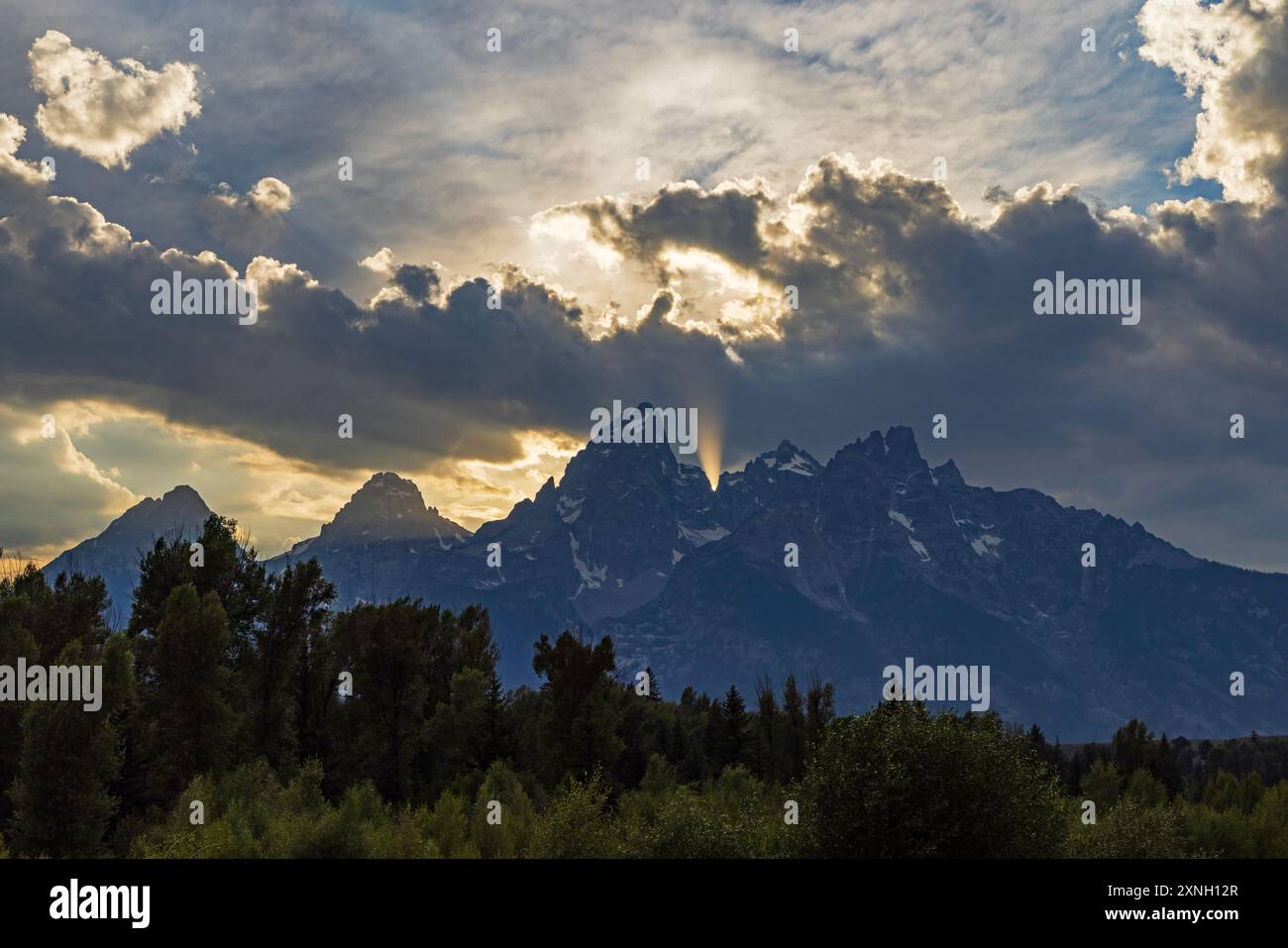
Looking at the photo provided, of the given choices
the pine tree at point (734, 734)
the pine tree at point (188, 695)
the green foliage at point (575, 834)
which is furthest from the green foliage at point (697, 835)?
the pine tree at point (734, 734)

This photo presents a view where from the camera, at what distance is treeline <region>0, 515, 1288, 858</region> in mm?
53875

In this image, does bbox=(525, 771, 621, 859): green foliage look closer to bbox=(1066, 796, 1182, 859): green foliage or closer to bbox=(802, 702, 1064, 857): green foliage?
bbox=(802, 702, 1064, 857): green foliage

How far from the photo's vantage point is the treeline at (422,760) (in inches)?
2121

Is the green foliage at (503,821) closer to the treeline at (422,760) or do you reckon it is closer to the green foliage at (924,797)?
the treeline at (422,760)

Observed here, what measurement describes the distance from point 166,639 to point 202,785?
55.7 ft

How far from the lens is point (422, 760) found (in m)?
106

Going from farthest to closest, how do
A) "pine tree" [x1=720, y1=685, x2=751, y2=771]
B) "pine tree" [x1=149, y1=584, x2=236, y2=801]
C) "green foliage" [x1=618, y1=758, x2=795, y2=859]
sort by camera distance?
"pine tree" [x1=720, y1=685, x2=751, y2=771] < "pine tree" [x1=149, y1=584, x2=236, y2=801] < "green foliage" [x1=618, y1=758, x2=795, y2=859]

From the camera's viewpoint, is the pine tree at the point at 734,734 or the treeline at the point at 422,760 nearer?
the treeline at the point at 422,760

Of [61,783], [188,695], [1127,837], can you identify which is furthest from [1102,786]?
[61,783]

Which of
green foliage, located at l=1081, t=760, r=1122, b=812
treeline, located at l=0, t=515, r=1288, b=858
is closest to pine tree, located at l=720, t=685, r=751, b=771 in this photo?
treeline, located at l=0, t=515, r=1288, b=858

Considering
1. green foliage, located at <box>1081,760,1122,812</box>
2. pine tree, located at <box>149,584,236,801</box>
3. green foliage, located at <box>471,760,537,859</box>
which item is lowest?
green foliage, located at <box>1081,760,1122,812</box>

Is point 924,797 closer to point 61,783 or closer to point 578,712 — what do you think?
point 61,783
